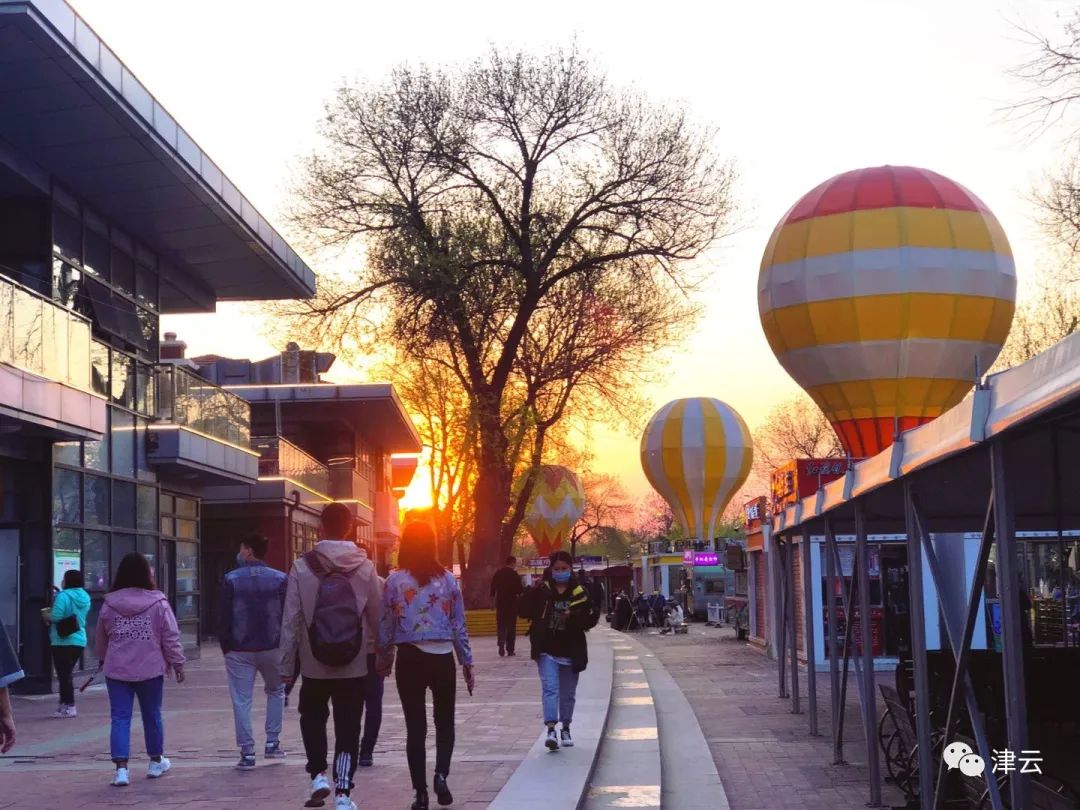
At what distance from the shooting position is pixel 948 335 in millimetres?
31672

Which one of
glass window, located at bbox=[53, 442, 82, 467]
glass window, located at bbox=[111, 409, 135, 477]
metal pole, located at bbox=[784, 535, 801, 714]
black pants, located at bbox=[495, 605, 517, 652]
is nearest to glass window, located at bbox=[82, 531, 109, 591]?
glass window, located at bbox=[53, 442, 82, 467]

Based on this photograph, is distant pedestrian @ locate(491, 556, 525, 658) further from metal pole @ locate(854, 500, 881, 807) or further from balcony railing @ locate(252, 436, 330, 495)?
metal pole @ locate(854, 500, 881, 807)

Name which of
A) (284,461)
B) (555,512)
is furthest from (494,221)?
(555,512)

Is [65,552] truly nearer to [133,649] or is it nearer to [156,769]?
[156,769]

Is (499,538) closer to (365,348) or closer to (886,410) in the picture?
(365,348)

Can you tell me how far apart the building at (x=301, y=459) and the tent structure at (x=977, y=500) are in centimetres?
2183

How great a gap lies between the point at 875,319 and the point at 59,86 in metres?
18.1

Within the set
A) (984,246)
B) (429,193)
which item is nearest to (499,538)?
(429,193)

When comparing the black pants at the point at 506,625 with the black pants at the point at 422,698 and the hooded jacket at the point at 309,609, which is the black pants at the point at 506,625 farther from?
the hooded jacket at the point at 309,609

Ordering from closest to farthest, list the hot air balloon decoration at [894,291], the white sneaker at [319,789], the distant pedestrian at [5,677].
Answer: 1. the distant pedestrian at [5,677]
2. the white sneaker at [319,789]
3. the hot air balloon decoration at [894,291]

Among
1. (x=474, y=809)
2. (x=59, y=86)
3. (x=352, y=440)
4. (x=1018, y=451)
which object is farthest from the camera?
(x=352, y=440)

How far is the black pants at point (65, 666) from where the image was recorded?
17.1 metres

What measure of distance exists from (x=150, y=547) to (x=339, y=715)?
18.1 meters

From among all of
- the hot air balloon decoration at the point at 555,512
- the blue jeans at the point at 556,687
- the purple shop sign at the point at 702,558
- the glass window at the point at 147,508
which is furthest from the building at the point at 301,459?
the hot air balloon decoration at the point at 555,512
